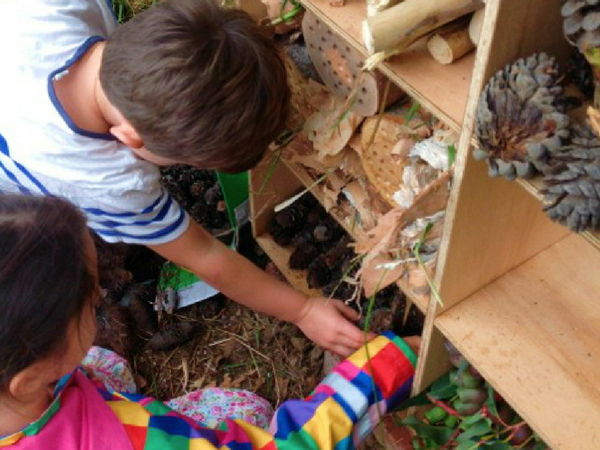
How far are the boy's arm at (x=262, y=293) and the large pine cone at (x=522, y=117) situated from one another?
596 mm

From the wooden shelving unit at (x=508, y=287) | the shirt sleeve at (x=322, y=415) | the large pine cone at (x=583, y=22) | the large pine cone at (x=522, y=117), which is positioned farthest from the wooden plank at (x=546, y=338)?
the large pine cone at (x=583, y=22)

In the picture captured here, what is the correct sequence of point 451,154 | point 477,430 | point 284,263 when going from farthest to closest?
point 284,263 → point 477,430 → point 451,154

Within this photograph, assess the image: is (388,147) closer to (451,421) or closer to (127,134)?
(127,134)

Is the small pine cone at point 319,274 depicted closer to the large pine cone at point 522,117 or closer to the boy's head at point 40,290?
the boy's head at point 40,290

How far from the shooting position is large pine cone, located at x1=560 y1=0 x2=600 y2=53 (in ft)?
2.01

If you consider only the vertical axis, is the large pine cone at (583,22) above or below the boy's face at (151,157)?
above

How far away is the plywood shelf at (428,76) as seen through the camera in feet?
2.60

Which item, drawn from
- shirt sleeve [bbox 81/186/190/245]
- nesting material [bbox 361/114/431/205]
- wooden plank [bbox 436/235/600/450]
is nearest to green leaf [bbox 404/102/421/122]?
nesting material [bbox 361/114/431/205]

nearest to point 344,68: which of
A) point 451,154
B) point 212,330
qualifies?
point 451,154

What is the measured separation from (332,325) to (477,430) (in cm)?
30

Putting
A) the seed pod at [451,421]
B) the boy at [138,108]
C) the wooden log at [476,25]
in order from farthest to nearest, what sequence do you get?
the seed pod at [451,421]
the boy at [138,108]
the wooden log at [476,25]

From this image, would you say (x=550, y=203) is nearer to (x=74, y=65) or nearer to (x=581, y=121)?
(x=581, y=121)

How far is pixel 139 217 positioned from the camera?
1.07 metres

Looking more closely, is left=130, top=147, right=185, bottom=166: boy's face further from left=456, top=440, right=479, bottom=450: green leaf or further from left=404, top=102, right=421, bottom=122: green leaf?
left=456, top=440, right=479, bottom=450: green leaf
